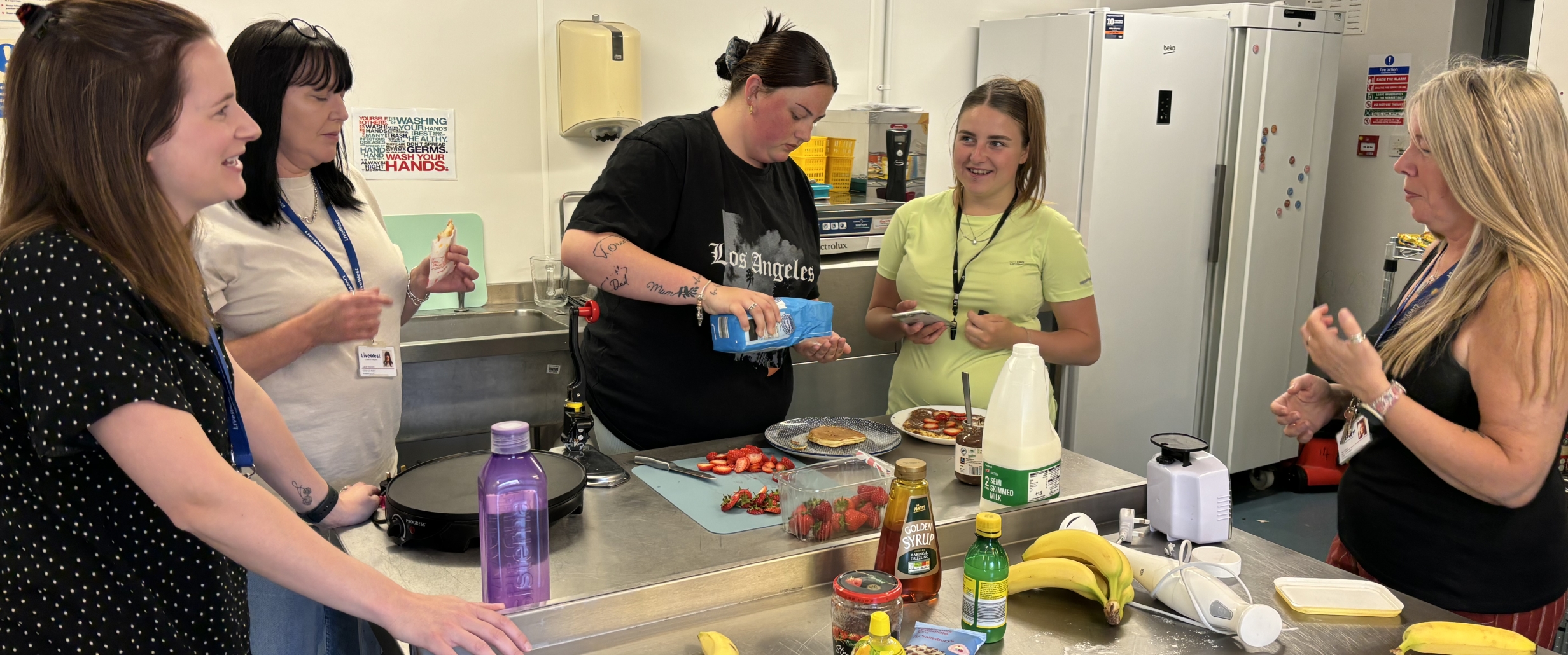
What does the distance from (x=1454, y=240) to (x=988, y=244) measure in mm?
1098

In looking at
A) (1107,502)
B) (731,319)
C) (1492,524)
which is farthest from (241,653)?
(1492,524)

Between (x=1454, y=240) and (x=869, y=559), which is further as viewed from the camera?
(x=1454, y=240)

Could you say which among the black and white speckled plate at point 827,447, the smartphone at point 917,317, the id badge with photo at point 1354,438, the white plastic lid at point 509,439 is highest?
the white plastic lid at point 509,439

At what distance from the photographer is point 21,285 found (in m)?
1.06

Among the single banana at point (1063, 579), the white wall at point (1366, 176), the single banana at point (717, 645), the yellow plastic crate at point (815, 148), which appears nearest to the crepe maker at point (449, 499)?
the single banana at point (717, 645)

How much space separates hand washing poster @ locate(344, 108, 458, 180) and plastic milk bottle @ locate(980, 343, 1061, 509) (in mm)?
2403

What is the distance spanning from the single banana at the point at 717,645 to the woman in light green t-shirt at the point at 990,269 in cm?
135

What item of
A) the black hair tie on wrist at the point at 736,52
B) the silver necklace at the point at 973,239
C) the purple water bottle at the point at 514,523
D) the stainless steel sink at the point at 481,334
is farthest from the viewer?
the stainless steel sink at the point at 481,334

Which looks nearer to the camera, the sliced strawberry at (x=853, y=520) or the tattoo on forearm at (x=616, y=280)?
the sliced strawberry at (x=853, y=520)

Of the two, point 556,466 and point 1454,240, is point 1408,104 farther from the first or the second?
point 556,466

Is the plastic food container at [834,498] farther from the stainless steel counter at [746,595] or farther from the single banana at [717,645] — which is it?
the single banana at [717,645]

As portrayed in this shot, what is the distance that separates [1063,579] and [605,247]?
1.05m

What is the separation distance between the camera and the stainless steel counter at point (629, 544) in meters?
1.50

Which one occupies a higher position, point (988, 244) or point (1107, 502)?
point (988, 244)
